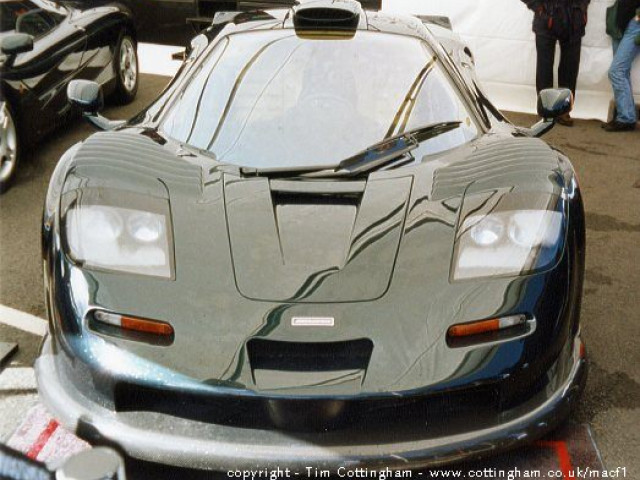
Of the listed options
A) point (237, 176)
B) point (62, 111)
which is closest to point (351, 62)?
point (237, 176)

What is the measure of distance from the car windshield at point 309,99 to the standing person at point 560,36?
11.2 feet

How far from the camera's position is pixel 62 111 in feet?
18.5

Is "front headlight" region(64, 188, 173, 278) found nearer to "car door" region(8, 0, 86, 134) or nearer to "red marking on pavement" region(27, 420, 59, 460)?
"red marking on pavement" region(27, 420, 59, 460)

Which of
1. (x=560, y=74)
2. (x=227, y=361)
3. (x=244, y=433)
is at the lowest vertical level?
(x=560, y=74)

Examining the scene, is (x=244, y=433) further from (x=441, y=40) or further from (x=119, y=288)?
(x=441, y=40)

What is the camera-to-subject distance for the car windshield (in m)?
3.09

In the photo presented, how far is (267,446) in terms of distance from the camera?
84.0 inches

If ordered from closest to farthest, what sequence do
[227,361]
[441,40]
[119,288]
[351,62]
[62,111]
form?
[227,361], [119,288], [351,62], [441,40], [62,111]

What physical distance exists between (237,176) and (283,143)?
1.28 feet

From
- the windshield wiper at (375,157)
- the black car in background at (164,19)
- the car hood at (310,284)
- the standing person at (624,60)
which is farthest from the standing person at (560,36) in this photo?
the car hood at (310,284)

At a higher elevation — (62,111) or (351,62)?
(351,62)

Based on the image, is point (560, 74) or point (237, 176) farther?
point (560, 74)

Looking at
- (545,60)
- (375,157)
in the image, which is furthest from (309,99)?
(545,60)

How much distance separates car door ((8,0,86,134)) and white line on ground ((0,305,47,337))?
6.30 feet
